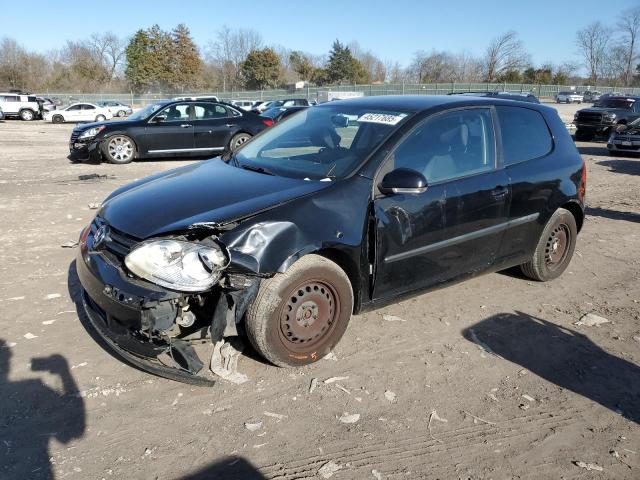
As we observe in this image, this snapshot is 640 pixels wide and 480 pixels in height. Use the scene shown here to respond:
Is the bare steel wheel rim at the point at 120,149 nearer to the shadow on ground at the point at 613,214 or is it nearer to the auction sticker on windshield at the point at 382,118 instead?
the auction sticker on windshield at the point at 382,118

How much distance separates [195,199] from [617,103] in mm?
21629

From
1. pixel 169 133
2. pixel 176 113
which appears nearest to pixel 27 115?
pixel 176 113

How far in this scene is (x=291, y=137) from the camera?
4488mm

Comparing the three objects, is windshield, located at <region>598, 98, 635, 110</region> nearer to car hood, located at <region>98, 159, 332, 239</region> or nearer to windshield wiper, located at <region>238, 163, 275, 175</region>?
windshield wiper, located at <region>238, 163, 275, 175</region>

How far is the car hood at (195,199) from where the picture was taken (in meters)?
3.18

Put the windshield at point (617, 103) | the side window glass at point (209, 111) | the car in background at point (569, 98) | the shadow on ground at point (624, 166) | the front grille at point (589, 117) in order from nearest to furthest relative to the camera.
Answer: the shadow on ground at point (624, 166)
the side window glass at point (209, 111)
the front grille at point (589, 117)
the windshield at point (617, 103)
the car in background at point (569, 98)

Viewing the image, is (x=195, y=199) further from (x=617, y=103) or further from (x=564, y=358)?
(x=617, y=103)

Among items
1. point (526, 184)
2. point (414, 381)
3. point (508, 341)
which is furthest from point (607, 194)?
point (414, 381)

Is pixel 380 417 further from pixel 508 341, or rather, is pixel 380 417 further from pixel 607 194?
pixel 607 194

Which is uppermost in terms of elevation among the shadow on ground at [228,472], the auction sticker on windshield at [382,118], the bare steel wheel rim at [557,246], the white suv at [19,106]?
the white suv at [19,106]

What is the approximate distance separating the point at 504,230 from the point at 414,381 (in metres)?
1.72

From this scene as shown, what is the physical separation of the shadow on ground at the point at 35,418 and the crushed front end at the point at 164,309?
412mm

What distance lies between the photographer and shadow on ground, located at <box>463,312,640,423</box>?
3365mm

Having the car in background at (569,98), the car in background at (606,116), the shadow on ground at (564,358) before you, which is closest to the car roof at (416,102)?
the shadow on ground at (564,358)
